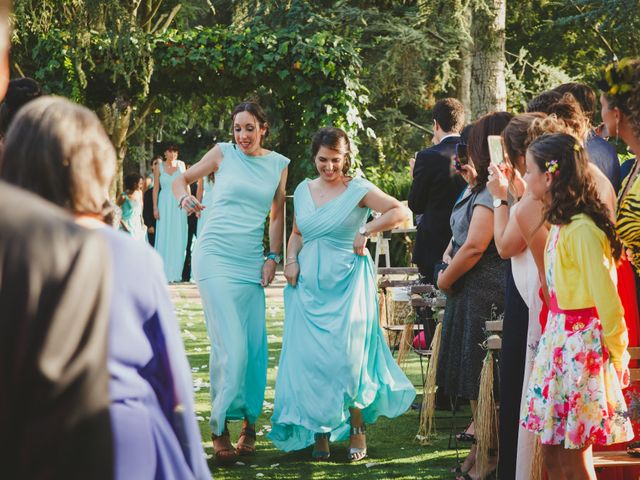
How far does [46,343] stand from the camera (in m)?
1.45

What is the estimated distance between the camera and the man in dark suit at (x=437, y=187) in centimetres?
731

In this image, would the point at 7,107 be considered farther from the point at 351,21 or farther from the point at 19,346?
the point at 351,21

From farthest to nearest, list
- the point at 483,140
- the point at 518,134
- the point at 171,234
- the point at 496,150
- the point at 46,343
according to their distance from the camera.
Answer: the point at 171,234 → the point at 483,140 → the point at 496,150 → the point at 518,134 → the point at 46,343

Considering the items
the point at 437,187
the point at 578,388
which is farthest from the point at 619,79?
the point at 437,187

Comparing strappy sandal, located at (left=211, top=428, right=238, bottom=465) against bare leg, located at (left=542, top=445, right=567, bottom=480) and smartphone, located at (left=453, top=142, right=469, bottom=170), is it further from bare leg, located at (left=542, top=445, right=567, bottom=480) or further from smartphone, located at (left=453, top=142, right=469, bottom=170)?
bare leg, located at (left=542, top=445, right=567, bottom=480)

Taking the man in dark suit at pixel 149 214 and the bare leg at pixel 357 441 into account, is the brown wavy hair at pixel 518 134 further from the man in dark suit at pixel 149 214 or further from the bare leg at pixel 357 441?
the man in dark suit at pixel 149 214

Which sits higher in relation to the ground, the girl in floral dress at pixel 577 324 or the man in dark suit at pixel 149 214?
the man in dark suit at pixel 149 214

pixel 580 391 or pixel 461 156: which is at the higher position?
pixel 461 156

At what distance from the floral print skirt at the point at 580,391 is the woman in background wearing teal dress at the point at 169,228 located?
14383 millimetres

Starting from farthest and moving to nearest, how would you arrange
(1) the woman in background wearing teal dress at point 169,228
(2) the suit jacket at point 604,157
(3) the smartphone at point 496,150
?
(1) the woman in background wearing teal dress at point 169,228 → (2) the suit jacket at point 604,157 → (3) the smartphone at point 496,150

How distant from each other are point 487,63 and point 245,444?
1062cm

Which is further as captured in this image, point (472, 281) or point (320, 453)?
point (320, 453)

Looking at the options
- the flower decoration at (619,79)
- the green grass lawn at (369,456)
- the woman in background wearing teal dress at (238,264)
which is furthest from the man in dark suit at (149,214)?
the flower decoration at (619,79)

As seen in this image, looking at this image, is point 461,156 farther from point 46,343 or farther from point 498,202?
point 46,343
